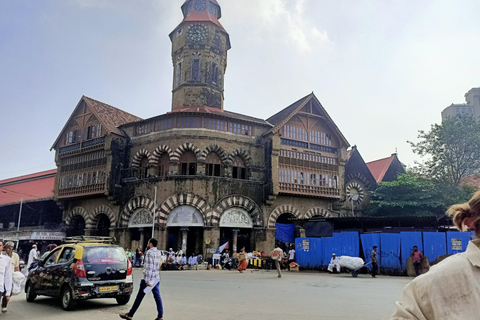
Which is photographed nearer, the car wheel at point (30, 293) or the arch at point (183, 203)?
the car wheel at point (30, 293)

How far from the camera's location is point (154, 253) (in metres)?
8.39

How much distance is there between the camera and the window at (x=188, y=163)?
101 ft

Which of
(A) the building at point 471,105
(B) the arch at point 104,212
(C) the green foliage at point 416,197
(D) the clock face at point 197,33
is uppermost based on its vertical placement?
(A) the building at point 471,105

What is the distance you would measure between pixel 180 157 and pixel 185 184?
2.19 metres

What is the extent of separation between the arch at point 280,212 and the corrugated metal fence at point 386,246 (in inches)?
230

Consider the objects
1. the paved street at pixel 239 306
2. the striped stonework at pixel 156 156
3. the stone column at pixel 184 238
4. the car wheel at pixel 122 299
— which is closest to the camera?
the paved street at pixel 239 306

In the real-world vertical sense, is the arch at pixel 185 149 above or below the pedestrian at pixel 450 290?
above

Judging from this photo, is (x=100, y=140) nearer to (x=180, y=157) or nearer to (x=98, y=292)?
(x=180, y=157)

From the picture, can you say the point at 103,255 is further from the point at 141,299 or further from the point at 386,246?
the point at 386,246

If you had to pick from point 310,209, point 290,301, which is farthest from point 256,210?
point 290,301

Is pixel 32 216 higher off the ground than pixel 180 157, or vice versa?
pixel 180 157

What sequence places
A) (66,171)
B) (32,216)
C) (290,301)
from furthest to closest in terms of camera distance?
(32,216) → (66,171) → (290,301)

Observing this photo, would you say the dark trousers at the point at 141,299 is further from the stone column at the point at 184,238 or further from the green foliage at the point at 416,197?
the green foliage at the point at 416,197

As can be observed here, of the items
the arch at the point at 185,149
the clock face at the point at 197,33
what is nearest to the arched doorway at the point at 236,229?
the arch at the point at 185,149
